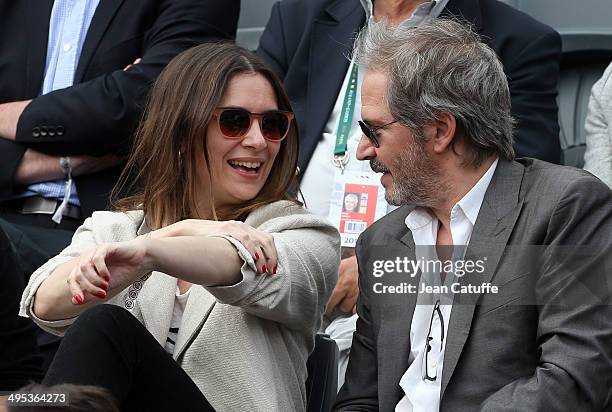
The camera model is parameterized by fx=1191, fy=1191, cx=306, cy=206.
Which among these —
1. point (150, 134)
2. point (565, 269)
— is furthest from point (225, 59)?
point (565, 269)

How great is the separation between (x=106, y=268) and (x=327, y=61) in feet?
6.25

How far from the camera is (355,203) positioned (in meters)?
4.02

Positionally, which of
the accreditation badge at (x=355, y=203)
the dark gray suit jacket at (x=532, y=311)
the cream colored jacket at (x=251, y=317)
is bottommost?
the accreditation badge at (x=355, y=203)

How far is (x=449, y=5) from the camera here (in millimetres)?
4242

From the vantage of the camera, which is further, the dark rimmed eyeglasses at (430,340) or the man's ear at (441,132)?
the man's ear at (441,132)

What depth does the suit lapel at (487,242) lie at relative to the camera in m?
2.70

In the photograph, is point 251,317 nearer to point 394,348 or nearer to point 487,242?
point 394,348

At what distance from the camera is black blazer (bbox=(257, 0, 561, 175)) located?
412cm

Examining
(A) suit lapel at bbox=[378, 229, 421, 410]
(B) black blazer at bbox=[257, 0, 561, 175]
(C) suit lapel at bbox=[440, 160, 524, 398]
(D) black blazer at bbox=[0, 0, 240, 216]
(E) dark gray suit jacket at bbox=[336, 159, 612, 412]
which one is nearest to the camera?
(E) dark gray suit jacket at bbox=[336, 159, 612, 412]

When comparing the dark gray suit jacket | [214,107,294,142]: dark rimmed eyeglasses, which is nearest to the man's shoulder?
the dark gray suit jacket

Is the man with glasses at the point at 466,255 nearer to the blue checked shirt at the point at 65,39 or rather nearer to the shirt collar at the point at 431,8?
the shirt collar at the point at 431,8

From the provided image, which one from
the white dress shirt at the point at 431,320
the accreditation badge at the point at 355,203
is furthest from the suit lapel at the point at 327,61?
the white dress shirt at the point at 431,320

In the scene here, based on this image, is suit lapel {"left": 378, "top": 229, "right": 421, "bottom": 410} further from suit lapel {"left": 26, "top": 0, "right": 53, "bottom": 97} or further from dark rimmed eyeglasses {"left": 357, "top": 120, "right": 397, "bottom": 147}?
suit lapel {"left": 26, "top": 0, "right": 53, "bottom": 97}

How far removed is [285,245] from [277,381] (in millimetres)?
344
